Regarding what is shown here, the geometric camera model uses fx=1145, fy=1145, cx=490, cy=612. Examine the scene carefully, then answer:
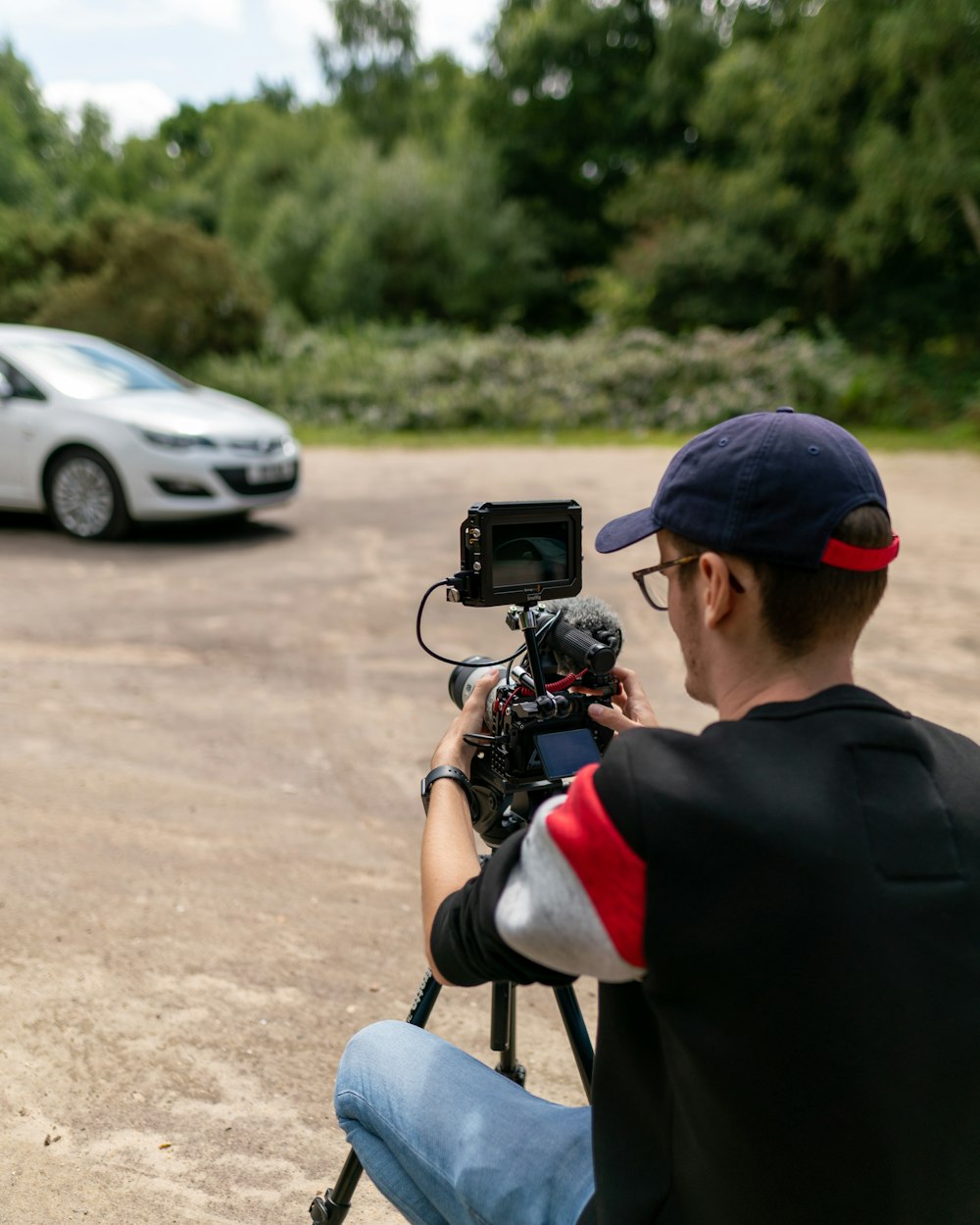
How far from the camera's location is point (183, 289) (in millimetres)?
21906

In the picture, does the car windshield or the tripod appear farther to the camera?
the car windshield

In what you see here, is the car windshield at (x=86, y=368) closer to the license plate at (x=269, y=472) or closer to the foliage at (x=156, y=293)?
the license plate at (x=269, y=472)

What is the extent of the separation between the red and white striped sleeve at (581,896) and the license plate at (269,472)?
8341mm

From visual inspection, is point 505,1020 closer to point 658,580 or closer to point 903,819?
point 658,580

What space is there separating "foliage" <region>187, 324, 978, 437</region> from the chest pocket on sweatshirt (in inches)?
692

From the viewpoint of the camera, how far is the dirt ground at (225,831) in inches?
105

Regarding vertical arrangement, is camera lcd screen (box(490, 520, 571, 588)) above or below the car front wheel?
below

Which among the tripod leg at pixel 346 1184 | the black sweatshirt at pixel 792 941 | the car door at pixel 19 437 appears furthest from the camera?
the car door at pixel 19 437

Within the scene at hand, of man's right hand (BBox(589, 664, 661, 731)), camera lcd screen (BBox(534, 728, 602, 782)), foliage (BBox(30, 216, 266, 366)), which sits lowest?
camera lcd screen (BBox(534, 728, 602, 782))

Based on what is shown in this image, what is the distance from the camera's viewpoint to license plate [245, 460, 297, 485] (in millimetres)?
9341

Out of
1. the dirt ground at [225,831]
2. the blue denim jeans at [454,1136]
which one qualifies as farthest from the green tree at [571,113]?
the blue denim jeans at [454,1136]

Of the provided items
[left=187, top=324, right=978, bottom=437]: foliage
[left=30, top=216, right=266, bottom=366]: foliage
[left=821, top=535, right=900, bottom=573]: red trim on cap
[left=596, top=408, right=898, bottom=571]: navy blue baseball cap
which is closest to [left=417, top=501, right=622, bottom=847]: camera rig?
[left=596, top=408, right=898, bottom=571]: navy blue baseball cap

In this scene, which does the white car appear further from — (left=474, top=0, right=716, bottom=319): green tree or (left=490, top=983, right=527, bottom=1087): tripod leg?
(left=474, top=0, right=716, bottom=319): green tree

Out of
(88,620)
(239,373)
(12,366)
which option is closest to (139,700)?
(88,620)
